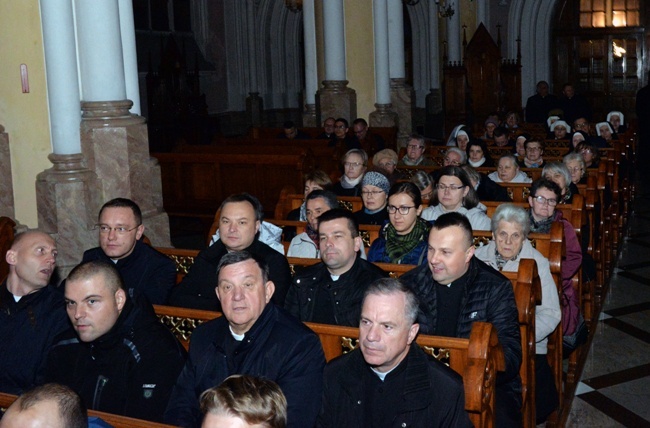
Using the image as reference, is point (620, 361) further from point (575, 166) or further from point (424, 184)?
point (575, 166)

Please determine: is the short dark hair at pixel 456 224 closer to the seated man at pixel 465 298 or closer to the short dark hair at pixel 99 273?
the seated man at pixel 465 298

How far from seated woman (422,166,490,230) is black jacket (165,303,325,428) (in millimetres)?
2658

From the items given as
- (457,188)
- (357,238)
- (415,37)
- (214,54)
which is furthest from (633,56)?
(357,238)

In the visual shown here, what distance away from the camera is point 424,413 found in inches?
113

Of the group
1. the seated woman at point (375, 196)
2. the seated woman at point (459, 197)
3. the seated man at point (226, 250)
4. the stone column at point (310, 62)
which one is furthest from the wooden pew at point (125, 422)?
the stone column at point (310, 62)

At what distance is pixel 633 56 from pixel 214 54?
9476 millimetres

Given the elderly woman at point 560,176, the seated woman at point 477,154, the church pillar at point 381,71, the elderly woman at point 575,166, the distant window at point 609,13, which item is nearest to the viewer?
the elderly woman at point 560,176

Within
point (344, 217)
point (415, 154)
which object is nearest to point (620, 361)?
point (344, 217)

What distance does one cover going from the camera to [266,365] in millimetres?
3133

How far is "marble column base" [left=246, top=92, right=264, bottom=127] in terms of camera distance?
19594 mm

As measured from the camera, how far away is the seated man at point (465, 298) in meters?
3.66

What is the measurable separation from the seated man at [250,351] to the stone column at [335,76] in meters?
9.25

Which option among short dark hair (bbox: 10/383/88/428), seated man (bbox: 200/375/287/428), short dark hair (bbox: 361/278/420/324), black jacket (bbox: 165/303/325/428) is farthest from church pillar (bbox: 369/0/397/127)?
seated man (bbox: 200/375/287/428)

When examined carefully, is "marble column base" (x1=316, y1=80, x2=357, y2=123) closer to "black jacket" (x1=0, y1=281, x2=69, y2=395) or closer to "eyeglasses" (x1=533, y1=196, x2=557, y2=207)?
"eyeglasses" (x1=533, y1=196, x2=557, y2=207)
